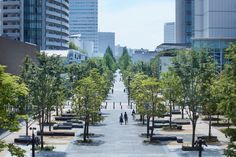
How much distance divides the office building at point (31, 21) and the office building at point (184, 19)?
55129 millimetres

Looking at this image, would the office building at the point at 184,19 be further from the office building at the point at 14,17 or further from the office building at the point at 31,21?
the office building at the point at 14,17

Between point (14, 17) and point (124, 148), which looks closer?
point (124, 148)

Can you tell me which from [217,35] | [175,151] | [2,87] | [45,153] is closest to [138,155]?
[175,151]

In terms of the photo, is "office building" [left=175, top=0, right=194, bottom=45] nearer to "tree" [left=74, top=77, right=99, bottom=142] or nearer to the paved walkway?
the paved walkway

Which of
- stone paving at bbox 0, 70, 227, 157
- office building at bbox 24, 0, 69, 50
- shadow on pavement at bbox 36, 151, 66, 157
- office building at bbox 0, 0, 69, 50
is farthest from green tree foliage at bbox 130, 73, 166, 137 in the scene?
office building at bbox 24, 0, 69, 50

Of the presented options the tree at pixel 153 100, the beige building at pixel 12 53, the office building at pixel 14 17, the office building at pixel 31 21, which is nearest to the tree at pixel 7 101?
the tree at pixel 153 100

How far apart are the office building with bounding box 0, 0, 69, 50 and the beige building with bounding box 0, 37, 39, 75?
85167 millimetres

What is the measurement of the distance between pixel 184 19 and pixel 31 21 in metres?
65.2

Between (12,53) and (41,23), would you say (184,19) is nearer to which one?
(41,23)

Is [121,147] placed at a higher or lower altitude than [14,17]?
lower

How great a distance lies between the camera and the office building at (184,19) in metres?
193

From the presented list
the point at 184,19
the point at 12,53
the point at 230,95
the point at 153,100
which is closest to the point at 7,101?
the point at 230,95

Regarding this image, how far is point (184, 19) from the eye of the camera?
19425cm

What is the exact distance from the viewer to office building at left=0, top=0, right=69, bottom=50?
154750mm
